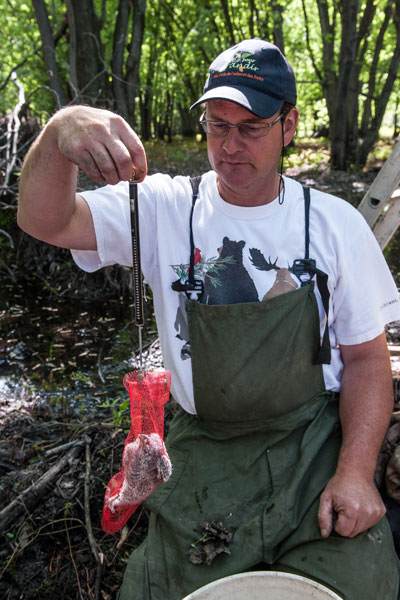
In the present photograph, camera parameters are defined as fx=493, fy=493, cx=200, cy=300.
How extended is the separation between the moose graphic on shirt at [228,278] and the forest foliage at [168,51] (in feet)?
12.7

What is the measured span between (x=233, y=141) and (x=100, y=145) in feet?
2.36

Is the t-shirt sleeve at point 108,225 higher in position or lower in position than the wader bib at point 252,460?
higher

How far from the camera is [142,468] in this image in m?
1.72

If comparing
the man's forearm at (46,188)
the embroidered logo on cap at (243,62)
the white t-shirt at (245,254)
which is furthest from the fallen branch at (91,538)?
the embroidered logo on cap at (243,62)

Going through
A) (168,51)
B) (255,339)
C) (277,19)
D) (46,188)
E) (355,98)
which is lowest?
(255,339)

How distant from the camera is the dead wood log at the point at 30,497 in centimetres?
248

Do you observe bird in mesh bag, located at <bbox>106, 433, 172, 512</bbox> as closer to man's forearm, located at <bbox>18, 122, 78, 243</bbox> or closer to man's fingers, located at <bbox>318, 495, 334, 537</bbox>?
man's fingers, located at <bbox>318, 495, 334, 537</bbox>

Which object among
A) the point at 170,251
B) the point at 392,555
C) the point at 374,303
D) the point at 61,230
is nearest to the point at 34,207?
the point at 61,230

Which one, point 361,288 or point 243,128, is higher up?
point 243,128

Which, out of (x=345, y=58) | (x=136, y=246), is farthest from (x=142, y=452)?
(x=345, y=58)

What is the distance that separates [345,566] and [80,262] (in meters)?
1.53

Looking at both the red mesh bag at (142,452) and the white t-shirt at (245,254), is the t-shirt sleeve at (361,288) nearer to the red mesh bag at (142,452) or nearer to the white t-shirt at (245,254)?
the white t-shirt at (245,254)

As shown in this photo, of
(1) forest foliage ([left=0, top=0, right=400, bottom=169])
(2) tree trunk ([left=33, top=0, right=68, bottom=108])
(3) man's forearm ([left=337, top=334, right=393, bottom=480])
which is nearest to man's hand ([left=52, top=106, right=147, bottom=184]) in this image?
(3) man's forearm ([left=337, top=334, right=393, bottom=480])

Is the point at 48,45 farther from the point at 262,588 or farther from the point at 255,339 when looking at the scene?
the point at 262,588
